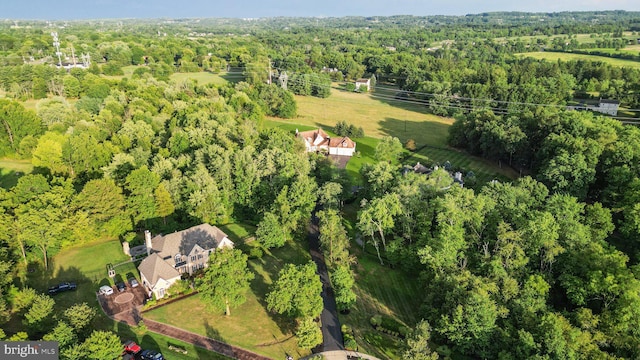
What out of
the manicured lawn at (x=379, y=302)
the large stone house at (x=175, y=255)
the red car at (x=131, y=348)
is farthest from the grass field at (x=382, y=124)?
the red car at (x=131, y=348)

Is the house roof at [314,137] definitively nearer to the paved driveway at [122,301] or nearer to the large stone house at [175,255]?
the large stone house at [175,255]

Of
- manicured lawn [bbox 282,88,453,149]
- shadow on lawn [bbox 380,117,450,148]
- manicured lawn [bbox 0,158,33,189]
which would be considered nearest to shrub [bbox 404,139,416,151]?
shadow on lawn [bbox 380,117,450,148]

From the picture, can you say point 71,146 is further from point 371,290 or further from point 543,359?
point 543,359

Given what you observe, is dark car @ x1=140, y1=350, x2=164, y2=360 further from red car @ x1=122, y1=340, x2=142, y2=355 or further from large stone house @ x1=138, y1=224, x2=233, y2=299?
large stone house @ x1=138, y1=224, x2=233, y2=299

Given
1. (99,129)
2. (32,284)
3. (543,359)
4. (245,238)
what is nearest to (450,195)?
(543,359)

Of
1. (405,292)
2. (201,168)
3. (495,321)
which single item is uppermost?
(201,168)

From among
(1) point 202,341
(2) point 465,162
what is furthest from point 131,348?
(2) point 465,162

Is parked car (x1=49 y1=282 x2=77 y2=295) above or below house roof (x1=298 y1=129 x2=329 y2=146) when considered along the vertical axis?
below

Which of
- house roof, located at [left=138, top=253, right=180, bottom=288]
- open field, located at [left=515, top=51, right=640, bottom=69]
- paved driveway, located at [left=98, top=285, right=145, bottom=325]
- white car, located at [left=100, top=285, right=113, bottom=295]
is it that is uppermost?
open field, located at [left=515, top=51, right=640, bottom=69]
